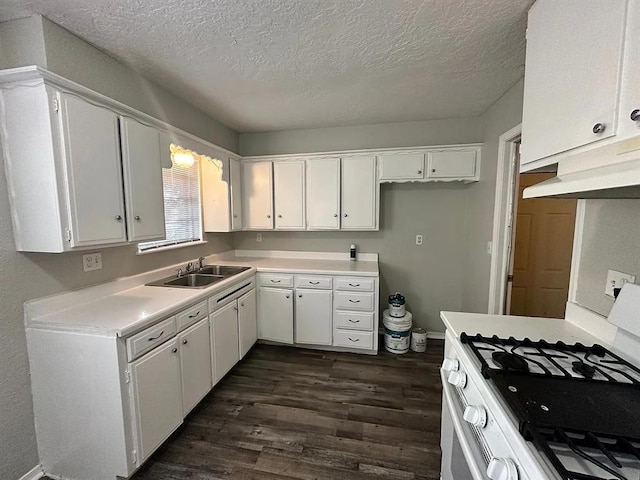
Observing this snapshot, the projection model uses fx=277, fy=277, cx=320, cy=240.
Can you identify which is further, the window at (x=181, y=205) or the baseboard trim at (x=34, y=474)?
the window at (x=181, y=205)

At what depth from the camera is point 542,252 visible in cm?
284

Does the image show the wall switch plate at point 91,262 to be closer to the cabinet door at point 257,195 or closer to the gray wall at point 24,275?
the gray wall at point 24,275

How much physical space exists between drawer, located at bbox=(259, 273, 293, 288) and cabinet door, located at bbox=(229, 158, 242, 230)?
0.68 meters

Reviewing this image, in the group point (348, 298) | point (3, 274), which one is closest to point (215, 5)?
point (3, 274)

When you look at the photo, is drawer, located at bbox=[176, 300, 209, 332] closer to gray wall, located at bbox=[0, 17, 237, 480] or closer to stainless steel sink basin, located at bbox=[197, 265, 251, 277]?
gray wall, located at bbox=[0, 17, 237, 480]

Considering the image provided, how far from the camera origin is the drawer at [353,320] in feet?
9.50

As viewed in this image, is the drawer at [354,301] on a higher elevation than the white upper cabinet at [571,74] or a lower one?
lower

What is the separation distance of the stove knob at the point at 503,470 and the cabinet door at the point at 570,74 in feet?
3.12

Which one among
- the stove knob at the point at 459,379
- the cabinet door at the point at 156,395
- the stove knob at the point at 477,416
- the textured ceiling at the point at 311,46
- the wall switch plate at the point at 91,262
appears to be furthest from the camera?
the wall switch plate at the point at 91,262

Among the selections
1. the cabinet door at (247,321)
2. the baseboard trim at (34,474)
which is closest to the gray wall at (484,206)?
the cabinet door at (247,321)

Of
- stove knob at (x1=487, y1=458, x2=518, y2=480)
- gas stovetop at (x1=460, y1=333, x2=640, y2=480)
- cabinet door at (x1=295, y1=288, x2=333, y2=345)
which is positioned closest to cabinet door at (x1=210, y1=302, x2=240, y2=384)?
cabinet door at (x1=295, y1=288, x2=333, y2=345)

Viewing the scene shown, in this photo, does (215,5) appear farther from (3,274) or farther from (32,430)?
(32,430)

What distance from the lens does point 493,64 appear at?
1.91 m

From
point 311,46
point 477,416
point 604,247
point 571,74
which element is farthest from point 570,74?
point 311,46
